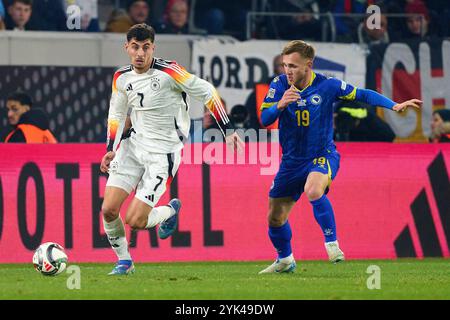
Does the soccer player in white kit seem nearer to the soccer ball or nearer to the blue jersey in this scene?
the soccer ball

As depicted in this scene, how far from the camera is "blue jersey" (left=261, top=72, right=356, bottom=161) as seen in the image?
12586 mm

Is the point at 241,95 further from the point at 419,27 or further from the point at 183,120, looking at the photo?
the point at 183,120

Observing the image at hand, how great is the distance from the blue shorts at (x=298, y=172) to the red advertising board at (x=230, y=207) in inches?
107

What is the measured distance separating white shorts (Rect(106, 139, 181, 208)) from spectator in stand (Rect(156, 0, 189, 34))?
6661mm

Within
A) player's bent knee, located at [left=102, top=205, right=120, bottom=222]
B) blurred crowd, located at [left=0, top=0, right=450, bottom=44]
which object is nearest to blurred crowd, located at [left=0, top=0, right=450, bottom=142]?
blurred crowd, located at [left=0, top=0, right=450, bottom=44]

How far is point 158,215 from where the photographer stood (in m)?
12.3

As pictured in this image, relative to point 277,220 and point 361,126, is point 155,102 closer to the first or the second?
point 277,220

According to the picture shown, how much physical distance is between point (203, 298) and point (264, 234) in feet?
18.1

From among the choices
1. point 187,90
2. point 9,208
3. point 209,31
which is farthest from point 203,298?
point 209,31

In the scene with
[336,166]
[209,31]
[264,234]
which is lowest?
[264,234]

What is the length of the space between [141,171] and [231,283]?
1565mm

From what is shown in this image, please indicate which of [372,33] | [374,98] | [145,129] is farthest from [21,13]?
[374,98]

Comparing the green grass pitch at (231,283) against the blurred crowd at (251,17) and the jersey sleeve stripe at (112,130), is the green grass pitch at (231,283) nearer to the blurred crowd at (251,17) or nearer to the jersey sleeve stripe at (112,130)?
the jersey sleeve stripe at (112,130)

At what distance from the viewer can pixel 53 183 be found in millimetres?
15164
